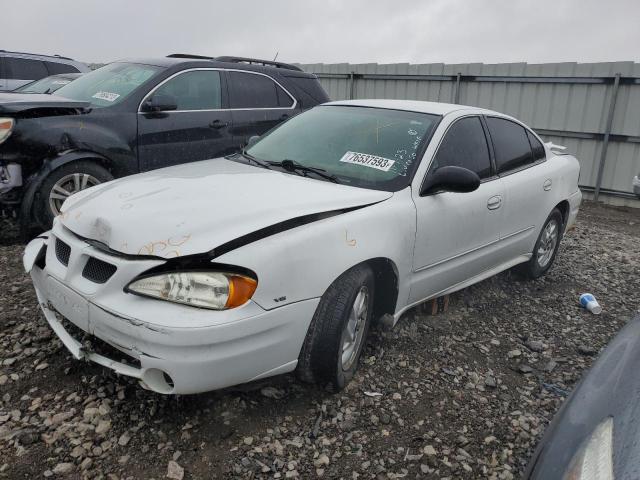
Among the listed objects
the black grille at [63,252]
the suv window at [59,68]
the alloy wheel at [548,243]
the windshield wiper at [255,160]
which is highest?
the suv window at [59,68]

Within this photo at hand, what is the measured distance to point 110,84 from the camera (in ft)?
17.5

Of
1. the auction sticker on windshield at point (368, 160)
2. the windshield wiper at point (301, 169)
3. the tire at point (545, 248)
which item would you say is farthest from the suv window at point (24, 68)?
the tire at point (545, 248)

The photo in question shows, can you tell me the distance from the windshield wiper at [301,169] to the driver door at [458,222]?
1.63 ft

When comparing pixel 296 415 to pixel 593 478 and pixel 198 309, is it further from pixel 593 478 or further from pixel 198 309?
pixel 593 478

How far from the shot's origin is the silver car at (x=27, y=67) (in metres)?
9.91

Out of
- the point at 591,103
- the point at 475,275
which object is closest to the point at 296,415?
the point at 475,275

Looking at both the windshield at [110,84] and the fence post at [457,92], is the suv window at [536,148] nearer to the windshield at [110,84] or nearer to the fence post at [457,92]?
the windshield at [110,84]

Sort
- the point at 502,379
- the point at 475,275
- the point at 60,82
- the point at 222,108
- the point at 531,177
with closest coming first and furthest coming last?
the point at 502,379
the point at 475,275
the point at 531,177
the point at 222,108
the point at 60,82

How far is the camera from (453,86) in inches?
423

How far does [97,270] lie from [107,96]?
128 inches

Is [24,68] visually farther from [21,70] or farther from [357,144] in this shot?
[357,144]

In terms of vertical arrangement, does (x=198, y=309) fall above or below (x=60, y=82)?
below

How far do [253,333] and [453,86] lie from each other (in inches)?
377

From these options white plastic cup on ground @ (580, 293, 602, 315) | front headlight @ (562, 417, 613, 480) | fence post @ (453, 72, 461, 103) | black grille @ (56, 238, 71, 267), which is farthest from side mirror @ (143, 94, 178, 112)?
fence post @ (453, 72, 461, 103)
